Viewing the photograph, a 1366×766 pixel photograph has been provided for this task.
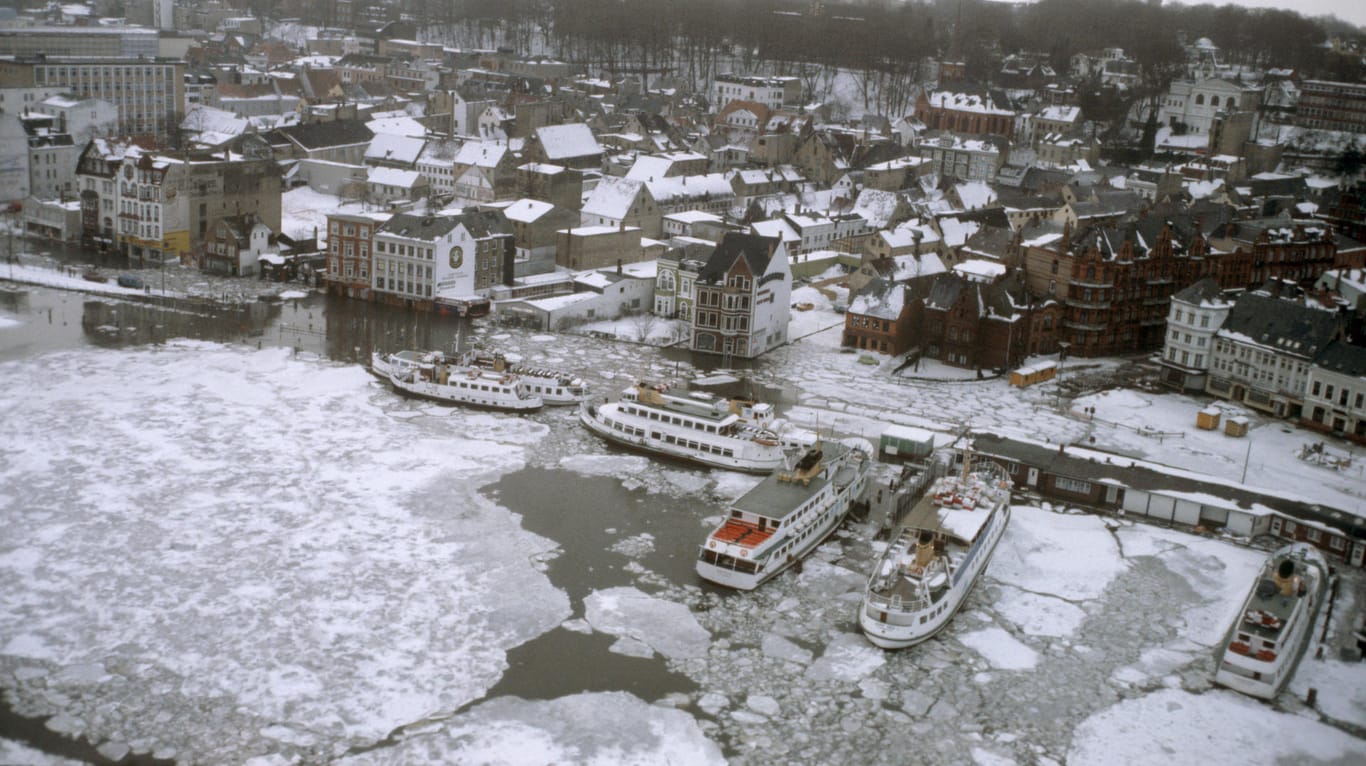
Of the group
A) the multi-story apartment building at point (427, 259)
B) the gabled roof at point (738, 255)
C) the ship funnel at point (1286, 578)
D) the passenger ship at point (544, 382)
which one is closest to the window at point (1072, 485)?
the ship funnel at point (1286, 578)

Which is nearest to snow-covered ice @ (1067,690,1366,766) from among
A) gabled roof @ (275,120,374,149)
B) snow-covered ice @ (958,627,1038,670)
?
snow-covered ice @ (958,627,1038,670)

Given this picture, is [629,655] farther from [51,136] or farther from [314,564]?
[51,136]

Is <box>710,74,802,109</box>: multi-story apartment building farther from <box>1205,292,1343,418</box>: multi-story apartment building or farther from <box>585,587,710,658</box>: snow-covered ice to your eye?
<box>585,587,710,658</box>: snow-covered ice

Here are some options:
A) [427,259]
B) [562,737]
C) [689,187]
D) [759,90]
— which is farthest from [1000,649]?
[759,90]

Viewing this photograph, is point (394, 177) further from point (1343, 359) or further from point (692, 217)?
point (1343, 359)

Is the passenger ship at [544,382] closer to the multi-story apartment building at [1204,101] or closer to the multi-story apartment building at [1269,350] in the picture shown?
the multi-story apartment building at [1269,350]
